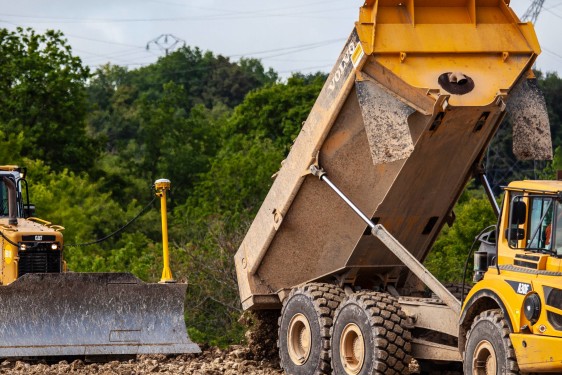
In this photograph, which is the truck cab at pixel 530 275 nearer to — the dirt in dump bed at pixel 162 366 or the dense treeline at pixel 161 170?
the dirt in dump bed at pixel 162 366

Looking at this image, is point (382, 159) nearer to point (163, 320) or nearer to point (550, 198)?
point (550, 198)

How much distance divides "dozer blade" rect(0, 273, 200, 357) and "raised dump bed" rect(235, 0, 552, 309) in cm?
229

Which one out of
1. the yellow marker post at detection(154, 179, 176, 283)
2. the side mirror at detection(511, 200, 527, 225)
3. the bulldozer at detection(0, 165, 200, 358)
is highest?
the yellow marker post at detection(154, 179, 176, 283)

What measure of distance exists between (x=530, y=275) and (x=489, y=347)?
793 mm

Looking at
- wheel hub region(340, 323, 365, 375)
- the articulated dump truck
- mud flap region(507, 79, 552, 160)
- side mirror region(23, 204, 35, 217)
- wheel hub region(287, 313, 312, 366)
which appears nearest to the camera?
the articulated dump truck

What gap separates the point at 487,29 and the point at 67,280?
6341 mm

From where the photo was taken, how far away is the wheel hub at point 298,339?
14719 mm

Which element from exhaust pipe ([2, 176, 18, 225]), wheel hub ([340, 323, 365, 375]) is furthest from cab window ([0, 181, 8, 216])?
wheel hub ([340, 323, 365, 375])

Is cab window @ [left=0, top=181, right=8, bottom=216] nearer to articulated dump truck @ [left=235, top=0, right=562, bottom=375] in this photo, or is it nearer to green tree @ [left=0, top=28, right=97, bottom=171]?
articulated dump truck @ [left=235, top=0, right=562, bottom=375]

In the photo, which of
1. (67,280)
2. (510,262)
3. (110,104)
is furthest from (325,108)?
(110,104)

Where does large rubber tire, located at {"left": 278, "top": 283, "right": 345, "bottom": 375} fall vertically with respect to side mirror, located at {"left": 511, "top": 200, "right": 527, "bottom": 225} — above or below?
below

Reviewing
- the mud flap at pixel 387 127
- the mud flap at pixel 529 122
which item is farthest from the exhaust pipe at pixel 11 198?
the mud flap at pixel 529 122

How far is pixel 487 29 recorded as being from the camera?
Answer: 13375 millimetres

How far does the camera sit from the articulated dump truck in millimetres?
11383
